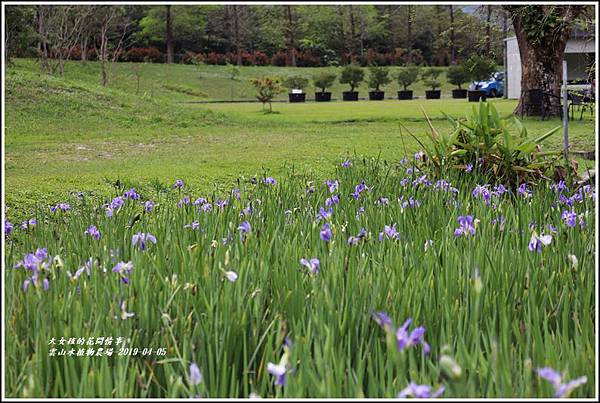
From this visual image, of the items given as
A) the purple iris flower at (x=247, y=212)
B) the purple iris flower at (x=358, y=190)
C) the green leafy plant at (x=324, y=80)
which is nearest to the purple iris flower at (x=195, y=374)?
the purple iris flower at (x=247, y=212)

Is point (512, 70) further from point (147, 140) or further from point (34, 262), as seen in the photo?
point (34, 262)

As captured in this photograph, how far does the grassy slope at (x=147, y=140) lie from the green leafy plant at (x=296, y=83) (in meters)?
14.1

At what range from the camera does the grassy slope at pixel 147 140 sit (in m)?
6.74

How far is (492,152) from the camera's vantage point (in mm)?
4707

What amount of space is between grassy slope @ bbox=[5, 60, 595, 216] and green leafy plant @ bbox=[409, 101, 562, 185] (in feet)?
1.01

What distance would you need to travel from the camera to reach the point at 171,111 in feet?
48.5

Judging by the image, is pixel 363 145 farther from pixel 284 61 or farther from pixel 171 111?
pixel 284 61

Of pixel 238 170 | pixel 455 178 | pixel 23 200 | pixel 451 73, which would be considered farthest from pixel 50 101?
pixel 451 73

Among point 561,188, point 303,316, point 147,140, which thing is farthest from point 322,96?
point 303,316

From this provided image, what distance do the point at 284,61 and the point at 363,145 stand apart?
31.3 metres

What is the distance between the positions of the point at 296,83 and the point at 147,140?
21.7m

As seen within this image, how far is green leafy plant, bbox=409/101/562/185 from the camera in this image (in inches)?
181

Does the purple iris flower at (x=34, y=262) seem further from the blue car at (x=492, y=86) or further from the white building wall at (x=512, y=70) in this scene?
the blue car at (x=492, y=86)

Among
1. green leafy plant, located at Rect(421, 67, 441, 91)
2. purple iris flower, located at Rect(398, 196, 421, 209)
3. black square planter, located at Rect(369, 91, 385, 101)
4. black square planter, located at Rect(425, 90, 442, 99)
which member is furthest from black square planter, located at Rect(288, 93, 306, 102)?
purple iris flower, located at Rect(398, 196, 421, 209)
